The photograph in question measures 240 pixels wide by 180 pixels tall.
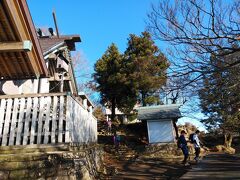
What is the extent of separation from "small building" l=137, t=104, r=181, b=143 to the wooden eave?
1489 centimetres

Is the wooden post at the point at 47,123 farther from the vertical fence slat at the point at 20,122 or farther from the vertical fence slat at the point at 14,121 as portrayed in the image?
the vertical fence slat at the point at 14,121

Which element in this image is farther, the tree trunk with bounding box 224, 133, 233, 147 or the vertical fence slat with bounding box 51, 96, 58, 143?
the tree trunk with bounding box 224, 133, 233, 147

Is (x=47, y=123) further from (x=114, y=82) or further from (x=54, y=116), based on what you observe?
(x=114, y=82)

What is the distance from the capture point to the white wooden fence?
22.3 ft

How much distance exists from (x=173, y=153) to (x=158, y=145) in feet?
5.08

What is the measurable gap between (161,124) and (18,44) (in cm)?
1720

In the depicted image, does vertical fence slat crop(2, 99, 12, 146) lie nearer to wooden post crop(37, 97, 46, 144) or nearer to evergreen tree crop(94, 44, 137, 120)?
wooden post crop(37, 97, 46, 144)

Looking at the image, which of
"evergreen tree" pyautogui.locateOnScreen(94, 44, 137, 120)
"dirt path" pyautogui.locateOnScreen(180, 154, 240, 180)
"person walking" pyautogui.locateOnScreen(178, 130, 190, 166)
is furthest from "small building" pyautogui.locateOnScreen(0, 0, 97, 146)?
"evergreen tree" pyautogui.locateOnScreen(94, 44, 137, 120)

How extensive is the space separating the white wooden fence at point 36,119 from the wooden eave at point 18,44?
3.85 feet

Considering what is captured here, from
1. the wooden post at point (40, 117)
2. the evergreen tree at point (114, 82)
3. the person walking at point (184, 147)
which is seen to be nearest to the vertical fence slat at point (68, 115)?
the wooden post at point (40, 117)

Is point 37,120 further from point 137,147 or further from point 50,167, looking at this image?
point 137,147

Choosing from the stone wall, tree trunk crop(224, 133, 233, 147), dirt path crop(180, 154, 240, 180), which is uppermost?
tree trunk crop(224, 133, 233, 147)

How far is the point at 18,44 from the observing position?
6.75 meters

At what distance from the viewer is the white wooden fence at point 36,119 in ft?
22.3
